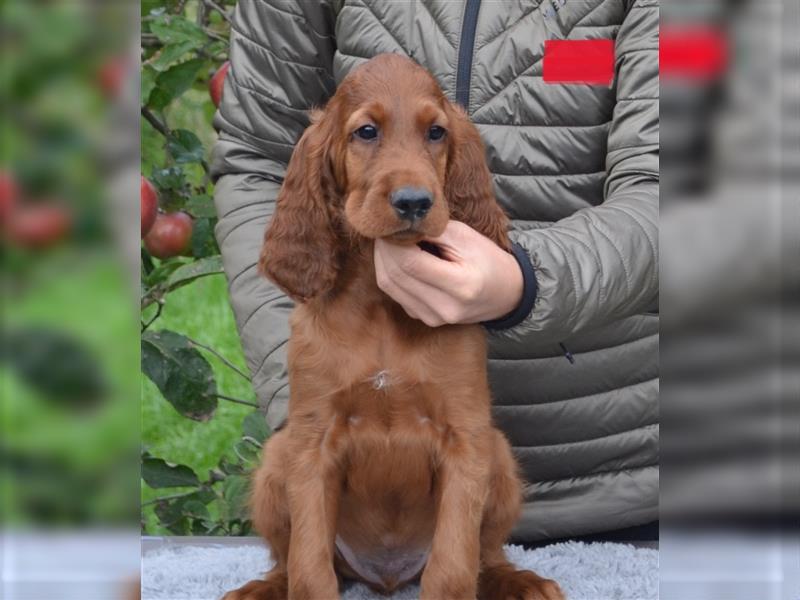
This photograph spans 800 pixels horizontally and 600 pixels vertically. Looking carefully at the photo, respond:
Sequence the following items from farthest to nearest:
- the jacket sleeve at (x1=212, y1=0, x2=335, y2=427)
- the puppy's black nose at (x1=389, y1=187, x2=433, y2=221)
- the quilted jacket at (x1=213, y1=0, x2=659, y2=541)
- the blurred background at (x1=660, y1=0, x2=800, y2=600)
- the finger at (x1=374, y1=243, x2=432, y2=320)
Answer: the jacket sleeve at (x1=212, y1=0, x2=335, y2=427) < the quilted jacket at (x1=213, y1=0, x2=659, y2=541) < the finger at (x1=374, y1=243, x2=432, y2=320) < the puppy's black nose at (x1=389, y1=187, x2=433, y2=221) < the blurred background at (x1=660, y1=0, x2=800, y2=600)

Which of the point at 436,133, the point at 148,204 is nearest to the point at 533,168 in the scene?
the point at 436,133

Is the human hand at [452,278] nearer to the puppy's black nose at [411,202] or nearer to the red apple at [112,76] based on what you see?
the puppy's black nose at [411,202]

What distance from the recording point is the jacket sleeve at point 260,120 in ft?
7.30

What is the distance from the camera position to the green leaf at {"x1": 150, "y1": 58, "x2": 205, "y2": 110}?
9.16 ft

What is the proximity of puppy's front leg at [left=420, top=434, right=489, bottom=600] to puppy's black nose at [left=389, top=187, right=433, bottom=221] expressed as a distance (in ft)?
1.20

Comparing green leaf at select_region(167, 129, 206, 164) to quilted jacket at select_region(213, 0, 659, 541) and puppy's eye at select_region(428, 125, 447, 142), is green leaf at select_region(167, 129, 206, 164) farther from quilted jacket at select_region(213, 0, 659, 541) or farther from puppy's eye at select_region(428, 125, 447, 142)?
puppy's eye at select_region(428, 125, 447, 142)

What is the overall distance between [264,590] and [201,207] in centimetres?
135

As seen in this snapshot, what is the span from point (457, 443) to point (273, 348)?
622mm

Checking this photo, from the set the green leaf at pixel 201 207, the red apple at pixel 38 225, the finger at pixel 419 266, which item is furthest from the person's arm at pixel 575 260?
the green leaf at pixel 201 207

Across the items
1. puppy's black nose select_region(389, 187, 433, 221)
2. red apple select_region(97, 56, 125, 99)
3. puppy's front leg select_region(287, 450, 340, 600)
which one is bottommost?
puppy's front leg select_region(287, 450, 340, 600)

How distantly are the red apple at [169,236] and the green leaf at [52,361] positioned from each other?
6.52ft

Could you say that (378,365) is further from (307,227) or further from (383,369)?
(307,227)

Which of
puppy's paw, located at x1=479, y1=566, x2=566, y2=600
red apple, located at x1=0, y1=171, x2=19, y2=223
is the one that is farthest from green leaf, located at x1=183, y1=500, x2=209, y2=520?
red apple, located at x1=0, y1=171, x2=19, y2=223

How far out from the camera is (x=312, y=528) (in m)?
1.59
